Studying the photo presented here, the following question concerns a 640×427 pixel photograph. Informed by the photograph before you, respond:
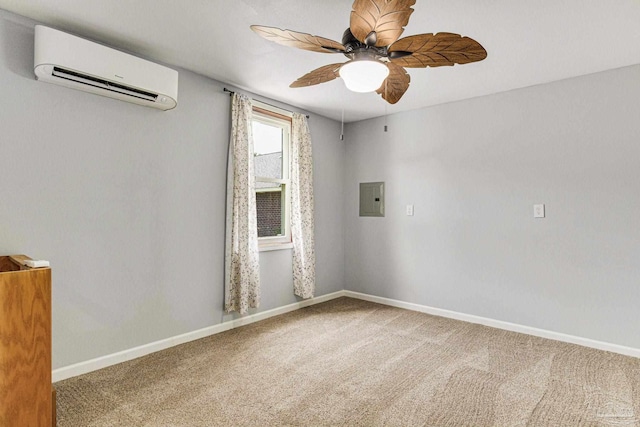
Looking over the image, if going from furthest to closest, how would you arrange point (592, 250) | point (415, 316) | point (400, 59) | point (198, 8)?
point (415, 316), point (592, 250), point (198, 8), point (400, 59)

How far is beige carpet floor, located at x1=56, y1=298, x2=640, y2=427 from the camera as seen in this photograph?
203 cm

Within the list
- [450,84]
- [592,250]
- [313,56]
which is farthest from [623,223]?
[313,56]

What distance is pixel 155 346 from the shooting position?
9.57ft

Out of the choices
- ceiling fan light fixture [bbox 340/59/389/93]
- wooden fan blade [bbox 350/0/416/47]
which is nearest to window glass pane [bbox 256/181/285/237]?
ceiling fan light fixture [bbox 340/59/389/93]

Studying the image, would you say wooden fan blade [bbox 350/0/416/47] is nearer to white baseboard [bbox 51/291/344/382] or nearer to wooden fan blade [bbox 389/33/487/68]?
wooden fan blade [bbox 389/33/487/68]

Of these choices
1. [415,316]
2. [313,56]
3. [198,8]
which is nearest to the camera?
[198,8]

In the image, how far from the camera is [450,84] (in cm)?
338

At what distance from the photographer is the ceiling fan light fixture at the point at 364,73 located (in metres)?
1.82

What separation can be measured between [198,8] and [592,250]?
3.58 meters

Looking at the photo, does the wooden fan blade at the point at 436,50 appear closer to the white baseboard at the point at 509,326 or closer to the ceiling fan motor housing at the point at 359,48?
the ceiling fan motor housing at the point at 359,48

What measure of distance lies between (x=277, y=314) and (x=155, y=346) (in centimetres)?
138

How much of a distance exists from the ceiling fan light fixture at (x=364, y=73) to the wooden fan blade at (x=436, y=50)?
0.14 metres

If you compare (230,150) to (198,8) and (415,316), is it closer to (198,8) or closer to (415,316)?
(198,8)

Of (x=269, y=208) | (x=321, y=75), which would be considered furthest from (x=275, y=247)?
(x=321, y=75)
